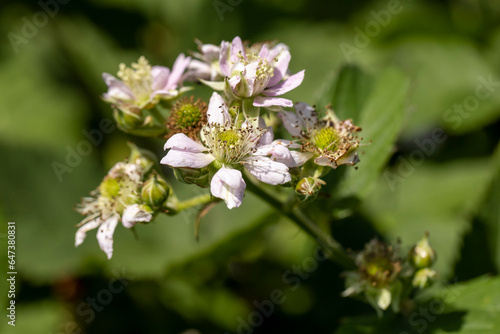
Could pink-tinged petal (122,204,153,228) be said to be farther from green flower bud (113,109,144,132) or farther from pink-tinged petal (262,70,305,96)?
pink-tinged petal (262,70,305,96)

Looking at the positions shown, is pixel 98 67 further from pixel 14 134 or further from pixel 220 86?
pixel 220 86

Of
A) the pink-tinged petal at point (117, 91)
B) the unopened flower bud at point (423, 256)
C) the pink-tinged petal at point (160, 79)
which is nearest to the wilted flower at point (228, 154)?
the pink-tinged petal at point (160, 79)

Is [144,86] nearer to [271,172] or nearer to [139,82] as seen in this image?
[139,82]

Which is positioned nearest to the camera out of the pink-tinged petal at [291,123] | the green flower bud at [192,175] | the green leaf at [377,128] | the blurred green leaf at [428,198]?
the green flower bud at [192,175]

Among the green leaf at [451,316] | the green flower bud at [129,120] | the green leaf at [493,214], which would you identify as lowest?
the green leaf at [493,214]

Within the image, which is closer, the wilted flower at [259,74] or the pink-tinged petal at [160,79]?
the wilted flower at [259,74]

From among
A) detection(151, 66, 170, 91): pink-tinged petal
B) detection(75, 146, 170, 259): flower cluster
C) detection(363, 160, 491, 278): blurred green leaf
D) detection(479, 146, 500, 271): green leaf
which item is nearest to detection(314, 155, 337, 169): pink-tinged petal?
detection(75, 146, 170, 259): flower cluster

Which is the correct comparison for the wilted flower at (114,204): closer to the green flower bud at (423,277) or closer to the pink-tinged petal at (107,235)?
the pink-tinged petal at (107,235)

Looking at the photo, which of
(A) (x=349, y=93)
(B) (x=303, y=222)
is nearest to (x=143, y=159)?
(B) (x=303, y=222)
